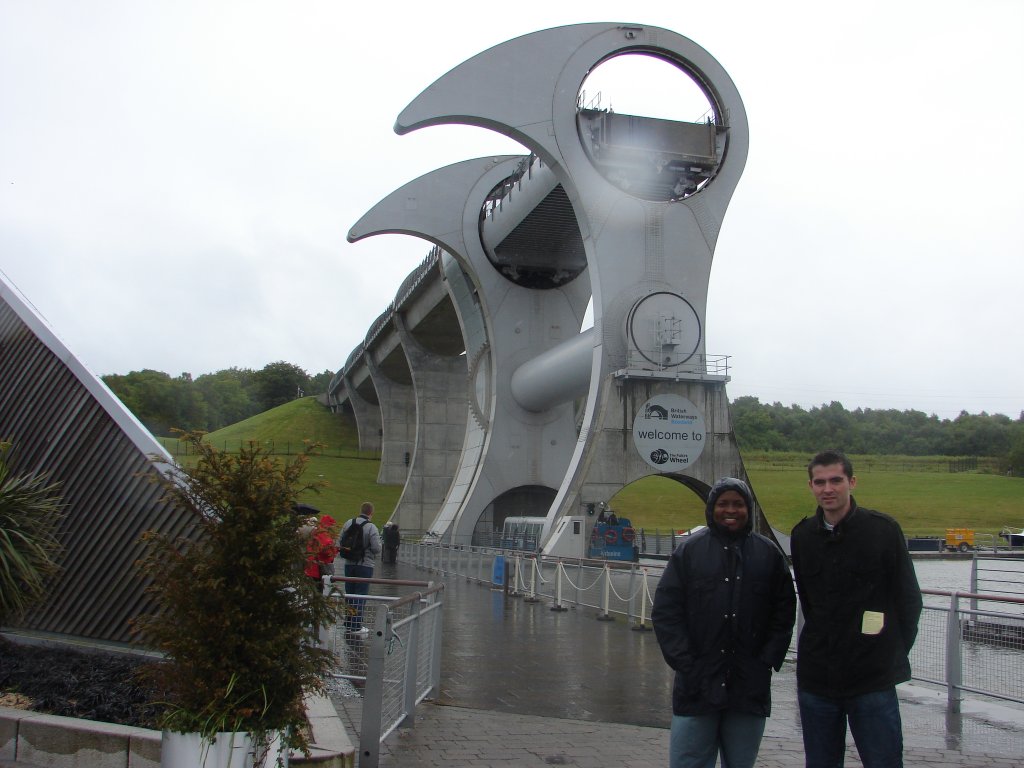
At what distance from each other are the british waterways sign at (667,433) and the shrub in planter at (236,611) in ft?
76.1

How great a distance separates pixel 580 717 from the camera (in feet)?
27.0

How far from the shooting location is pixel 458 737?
7293mm

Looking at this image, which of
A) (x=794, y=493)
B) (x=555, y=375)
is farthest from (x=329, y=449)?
(x=555, y=375)

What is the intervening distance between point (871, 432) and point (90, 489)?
108 m

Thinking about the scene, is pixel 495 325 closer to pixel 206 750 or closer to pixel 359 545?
pixel 359 545

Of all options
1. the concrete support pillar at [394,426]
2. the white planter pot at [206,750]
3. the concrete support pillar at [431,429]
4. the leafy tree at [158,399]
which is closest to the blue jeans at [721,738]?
the white planter pot at [206,750]

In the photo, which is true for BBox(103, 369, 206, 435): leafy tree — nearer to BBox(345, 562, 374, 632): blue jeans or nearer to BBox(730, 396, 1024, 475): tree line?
BBox(730, 396, 1024, 475): tree line

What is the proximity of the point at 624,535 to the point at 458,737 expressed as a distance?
A: 21.2 m

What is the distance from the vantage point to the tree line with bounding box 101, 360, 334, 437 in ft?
336

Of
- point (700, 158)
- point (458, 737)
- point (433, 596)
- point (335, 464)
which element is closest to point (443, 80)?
point (700, 158)

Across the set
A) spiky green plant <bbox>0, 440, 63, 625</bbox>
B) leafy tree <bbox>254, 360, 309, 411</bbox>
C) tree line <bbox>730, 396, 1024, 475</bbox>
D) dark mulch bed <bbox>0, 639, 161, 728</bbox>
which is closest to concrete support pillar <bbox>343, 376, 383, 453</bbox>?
tree line <bbox>730, 396, 1024, 475</bbox>

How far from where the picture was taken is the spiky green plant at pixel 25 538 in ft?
23.8

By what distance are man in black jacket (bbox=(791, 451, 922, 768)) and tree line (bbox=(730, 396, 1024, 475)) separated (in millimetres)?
96717

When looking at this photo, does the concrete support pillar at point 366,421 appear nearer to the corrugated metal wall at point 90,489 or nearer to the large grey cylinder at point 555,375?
the large grey cylinder at point 555,375
